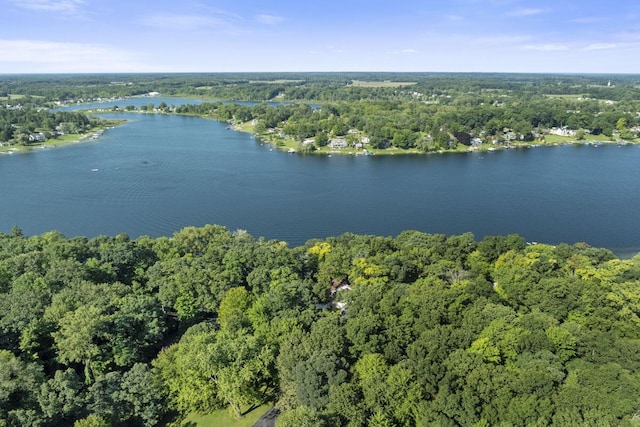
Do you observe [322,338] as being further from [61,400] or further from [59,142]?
[59,142]

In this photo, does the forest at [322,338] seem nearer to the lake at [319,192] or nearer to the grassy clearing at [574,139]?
the lake at [319,192]

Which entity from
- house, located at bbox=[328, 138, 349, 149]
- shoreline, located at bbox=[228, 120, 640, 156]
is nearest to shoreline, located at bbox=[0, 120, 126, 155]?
shoreline, located at bbox=[228, 120, 640, 156]

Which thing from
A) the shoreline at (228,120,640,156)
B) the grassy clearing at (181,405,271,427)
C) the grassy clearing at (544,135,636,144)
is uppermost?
the grassy clearing at (544,135,636,144)

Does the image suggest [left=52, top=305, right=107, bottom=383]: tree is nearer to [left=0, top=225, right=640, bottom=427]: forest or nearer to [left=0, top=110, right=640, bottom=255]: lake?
[left=0, top=225, right=640, bottom=427]: forest

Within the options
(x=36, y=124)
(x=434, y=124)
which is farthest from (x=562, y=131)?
(x=36, y=124)

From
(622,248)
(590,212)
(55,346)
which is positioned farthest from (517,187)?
(55,346)
